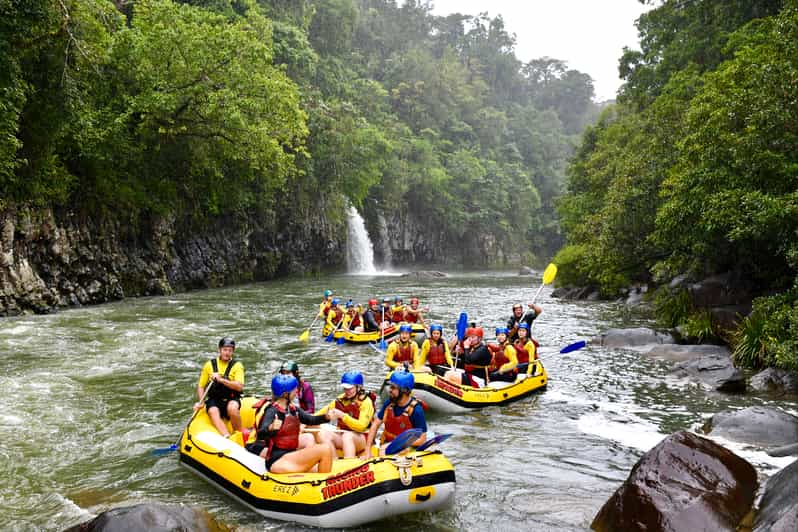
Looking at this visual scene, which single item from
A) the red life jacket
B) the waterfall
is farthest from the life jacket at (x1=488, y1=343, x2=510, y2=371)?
the waterfall

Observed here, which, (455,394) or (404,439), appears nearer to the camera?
(404,439)

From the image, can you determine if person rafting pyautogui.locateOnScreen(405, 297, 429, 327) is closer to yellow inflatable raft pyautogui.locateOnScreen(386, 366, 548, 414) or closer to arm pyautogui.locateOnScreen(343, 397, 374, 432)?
yellow inflatable raft pyautogui.locateOnScreen(386, 366, 548, 414)

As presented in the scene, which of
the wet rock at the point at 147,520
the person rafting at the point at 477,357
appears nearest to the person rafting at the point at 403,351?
the person rafting at the point at 477,357

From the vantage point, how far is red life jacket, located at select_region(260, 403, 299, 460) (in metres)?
5.93

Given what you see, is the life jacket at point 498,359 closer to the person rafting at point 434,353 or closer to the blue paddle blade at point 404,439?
the person rafting at point 434,353

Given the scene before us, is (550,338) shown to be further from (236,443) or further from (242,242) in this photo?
(242,242)

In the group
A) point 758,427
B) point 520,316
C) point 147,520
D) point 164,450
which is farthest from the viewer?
point 520,316

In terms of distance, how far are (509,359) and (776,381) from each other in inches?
175

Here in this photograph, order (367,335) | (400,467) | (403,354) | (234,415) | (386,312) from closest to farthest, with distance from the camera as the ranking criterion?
(400,467) → (234,415) → (403,354) → (367,335) → (386,312)

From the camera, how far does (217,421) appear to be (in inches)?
283

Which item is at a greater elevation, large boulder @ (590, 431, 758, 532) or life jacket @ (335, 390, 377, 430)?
life jacket @ (335, 390, 377, 430)

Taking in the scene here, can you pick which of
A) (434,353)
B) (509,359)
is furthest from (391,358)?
(509,359)

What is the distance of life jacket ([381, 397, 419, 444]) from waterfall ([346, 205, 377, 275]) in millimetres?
37948

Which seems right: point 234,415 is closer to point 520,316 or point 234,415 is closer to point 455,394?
point 455,394
